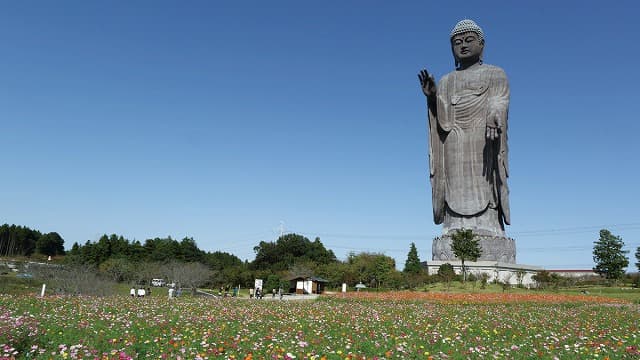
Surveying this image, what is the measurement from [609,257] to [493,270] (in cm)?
1613

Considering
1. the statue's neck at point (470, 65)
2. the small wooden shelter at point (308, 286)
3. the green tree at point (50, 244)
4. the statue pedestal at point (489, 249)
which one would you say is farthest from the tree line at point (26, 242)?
the statue's neck at point (470, 65)

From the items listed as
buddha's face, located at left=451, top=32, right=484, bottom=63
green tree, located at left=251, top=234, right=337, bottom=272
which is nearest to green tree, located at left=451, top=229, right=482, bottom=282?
buddha's face, located at left=451, top=32, right=484, bottom=63

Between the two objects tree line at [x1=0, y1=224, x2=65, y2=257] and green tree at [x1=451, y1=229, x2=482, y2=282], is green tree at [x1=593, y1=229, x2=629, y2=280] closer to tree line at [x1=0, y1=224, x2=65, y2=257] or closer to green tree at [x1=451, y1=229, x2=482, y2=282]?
green tree at [x1=451, y1=229, x2=482, y2=282]

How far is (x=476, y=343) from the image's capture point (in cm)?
913

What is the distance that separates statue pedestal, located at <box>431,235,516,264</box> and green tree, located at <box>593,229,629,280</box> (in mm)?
11570

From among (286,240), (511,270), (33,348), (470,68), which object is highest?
(470,68)

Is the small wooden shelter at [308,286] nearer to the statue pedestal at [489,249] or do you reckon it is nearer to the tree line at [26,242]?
the statue pedestal at [489,249]

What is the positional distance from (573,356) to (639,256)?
52.3 m

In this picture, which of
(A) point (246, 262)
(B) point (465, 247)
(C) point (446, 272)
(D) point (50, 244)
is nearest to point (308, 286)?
(C) point (446, 272)

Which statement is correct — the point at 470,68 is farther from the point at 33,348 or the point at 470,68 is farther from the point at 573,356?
the point at 33,348

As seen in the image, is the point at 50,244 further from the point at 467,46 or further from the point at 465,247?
the point at 465,247

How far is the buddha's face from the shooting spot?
45.6 m

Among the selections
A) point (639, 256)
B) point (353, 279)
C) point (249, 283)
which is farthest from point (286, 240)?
point (639, 256)

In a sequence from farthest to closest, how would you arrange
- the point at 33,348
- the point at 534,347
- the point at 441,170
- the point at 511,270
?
the point at 441,170, the point at 511,270, the point at 534,347, the point at 33,348
